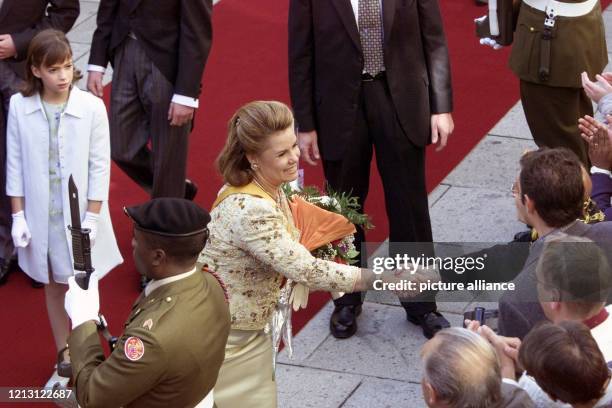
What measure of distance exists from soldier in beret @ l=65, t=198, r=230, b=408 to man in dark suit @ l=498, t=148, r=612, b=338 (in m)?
1.02

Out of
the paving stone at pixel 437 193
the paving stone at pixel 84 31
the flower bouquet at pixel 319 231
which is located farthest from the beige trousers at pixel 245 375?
the paving stone at pixel 84 31

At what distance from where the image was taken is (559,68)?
6152 millimetres

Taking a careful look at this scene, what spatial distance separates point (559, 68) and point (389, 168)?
3.75 ft

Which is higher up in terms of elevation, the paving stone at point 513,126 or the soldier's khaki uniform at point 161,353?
the soldier's khaki uniform at point 161,353

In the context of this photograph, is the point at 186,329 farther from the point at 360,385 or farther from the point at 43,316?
the point at 43,316

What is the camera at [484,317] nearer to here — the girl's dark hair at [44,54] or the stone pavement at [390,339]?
the stone pavement at [390,339]

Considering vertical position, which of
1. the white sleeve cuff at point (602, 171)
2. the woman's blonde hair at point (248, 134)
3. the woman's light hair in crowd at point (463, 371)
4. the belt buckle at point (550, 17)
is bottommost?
the white sleeve cuff at point (602, 171)

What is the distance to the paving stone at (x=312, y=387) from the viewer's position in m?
5.52

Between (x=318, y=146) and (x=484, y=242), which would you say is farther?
(x=484, y=242)

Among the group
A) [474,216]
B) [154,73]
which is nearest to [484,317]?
[154,73]

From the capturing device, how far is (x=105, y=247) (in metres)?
5.73

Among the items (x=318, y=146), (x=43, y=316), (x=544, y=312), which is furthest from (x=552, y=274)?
(x=43, y=316)

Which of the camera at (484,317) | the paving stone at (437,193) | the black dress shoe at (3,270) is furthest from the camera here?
the paving stone at (437,193)

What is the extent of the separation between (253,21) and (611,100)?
215 inches
